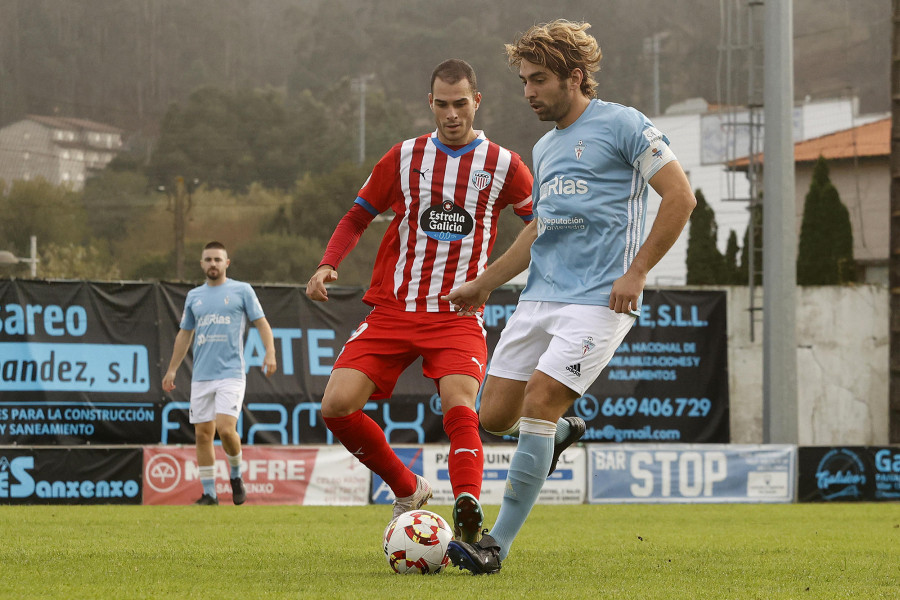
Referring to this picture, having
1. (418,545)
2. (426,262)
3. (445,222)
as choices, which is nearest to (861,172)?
(445,222)

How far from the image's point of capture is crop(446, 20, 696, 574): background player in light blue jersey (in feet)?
15.4

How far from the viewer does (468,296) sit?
5.34 metres

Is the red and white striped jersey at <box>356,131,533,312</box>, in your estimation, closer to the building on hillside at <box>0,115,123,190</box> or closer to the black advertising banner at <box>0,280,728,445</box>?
the black advertising banner at <box>0,280,728,445</box>

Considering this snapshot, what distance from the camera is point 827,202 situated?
26.7 m

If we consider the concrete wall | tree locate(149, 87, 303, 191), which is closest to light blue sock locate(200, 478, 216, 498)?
the concrete wall

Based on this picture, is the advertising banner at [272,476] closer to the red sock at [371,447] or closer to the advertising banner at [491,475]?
the advertising banner at [491,475]

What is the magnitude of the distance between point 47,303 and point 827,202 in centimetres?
1824

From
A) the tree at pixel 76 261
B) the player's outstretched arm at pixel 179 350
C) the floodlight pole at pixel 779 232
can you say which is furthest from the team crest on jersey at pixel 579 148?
the tree at pixel 76 261

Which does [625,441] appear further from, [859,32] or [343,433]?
[859,32]

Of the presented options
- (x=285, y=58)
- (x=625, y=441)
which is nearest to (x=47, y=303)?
(x=625, y=441)

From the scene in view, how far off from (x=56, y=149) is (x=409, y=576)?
89.1ft

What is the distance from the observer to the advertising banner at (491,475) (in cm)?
1234

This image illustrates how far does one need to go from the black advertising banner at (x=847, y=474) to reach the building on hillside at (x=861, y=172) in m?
18.8

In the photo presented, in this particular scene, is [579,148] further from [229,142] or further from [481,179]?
[229,142]
